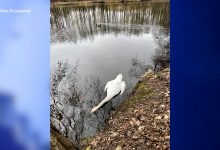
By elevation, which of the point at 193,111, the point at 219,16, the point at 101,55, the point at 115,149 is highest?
the point at 219,16

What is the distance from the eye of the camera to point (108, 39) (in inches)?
94.3

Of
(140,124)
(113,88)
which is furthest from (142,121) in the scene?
(113,88)

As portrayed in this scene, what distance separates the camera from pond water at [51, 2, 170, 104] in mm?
2336

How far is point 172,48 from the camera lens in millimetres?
2268

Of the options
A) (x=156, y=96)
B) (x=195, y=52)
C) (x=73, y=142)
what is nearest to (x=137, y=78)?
(x=156, y=96)

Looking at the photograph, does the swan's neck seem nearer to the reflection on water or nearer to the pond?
the pond

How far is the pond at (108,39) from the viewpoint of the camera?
7.66 ft

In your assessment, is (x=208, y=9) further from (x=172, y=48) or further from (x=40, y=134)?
(x=40, y=134)

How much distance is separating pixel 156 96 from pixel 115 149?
0.42 m
